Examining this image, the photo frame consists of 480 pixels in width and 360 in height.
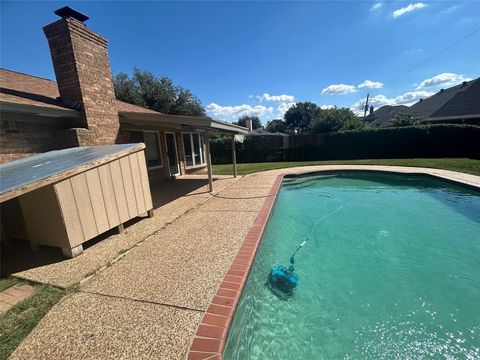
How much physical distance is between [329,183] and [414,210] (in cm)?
433

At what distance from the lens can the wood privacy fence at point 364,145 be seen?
645 inches

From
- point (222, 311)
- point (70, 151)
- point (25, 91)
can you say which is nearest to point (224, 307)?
point (222, 311)

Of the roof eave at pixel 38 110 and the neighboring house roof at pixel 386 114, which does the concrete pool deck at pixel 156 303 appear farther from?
the neighboring house roof at pixel 386 114

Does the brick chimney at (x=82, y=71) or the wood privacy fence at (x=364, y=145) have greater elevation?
the brick chimney at (x=82, y=71)

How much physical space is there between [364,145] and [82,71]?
19.4 metres

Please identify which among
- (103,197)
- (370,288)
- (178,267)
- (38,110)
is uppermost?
(38,110)

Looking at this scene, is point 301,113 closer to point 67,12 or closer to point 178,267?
point 67,12

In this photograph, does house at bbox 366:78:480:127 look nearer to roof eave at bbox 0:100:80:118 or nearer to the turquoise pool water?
the turquoise pool water

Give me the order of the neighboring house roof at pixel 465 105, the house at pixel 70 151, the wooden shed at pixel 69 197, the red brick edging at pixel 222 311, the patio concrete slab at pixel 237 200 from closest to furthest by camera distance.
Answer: the red brick edging at pixel 222 311, the wooden shed at pixel 69 197, the house at pixel 70 151, the patio concrete slab at pixel 237 200, the neighboring house roof at pixel 465 105

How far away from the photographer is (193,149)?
48.8ft

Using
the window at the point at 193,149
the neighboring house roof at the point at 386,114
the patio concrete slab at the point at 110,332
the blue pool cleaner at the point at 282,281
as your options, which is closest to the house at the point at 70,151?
the patio concrete slab at the point at 110,332

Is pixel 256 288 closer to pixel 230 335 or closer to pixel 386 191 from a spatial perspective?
pixel 230 335

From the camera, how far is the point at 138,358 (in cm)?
200

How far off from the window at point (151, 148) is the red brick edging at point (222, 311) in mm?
7663
